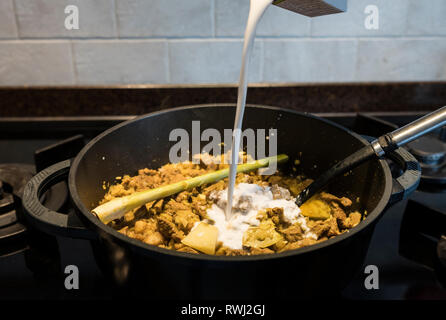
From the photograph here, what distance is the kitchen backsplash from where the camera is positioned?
3.48 feet

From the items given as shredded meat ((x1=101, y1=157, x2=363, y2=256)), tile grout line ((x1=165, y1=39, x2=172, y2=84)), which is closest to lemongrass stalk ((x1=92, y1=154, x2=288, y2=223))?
shredded meat ((x1=101, y1=157, x2=363, y2=256))

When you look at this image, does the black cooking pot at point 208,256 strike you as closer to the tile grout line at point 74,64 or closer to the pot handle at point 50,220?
the pot handle at point 50,220

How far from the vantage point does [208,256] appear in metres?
0.51

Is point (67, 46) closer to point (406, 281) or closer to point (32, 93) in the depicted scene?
point (32, 93)

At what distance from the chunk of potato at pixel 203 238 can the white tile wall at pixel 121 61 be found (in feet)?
1.84

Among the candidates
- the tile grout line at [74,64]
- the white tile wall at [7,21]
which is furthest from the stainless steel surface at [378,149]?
the white tile wall at [7,21]

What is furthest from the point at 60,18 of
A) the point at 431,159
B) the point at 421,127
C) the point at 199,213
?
the point at 431,159

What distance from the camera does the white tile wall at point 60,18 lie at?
1.04m

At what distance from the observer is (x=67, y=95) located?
45.1 inches

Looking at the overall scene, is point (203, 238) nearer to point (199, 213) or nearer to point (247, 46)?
point (199, 213)

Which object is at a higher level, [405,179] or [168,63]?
[168,63]

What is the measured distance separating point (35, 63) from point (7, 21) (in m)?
0.13

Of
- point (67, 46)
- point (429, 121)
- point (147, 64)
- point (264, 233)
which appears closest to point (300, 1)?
point (429, 121)
